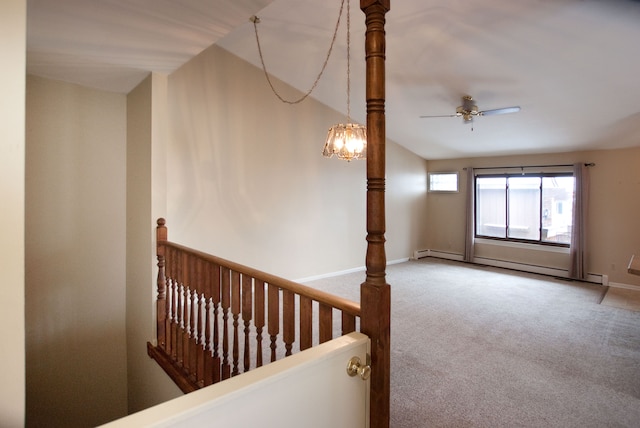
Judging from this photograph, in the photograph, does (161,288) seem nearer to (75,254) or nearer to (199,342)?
(199,342)

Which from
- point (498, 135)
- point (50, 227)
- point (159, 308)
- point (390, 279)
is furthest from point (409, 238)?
point (50, 227)

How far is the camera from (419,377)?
2.84 m

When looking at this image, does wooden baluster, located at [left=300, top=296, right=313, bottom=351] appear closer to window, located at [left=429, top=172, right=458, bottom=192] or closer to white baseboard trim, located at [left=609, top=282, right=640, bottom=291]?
white baseboard trim, located at [left=609, top=282, right=640, bottom=291]

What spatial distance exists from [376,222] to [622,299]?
5.54 meters

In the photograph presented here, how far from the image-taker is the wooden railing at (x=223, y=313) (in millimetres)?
1566

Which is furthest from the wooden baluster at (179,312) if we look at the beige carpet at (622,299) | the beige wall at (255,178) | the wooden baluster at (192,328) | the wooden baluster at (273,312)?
the beige carpet at (622,299)

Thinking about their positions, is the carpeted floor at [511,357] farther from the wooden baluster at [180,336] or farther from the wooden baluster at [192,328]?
A: the wooden baluster at [180,336]

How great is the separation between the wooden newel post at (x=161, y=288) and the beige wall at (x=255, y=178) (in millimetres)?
1233

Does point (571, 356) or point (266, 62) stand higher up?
point (266, 62)

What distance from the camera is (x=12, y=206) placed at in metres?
1.02

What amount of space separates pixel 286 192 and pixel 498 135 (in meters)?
3.68

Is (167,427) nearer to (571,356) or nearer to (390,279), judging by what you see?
→ (571,356)

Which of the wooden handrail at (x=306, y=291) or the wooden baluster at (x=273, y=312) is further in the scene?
the wooden baluster at (x=273, y=312)

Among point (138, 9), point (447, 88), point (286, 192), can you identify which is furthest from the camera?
point (286, 192)
